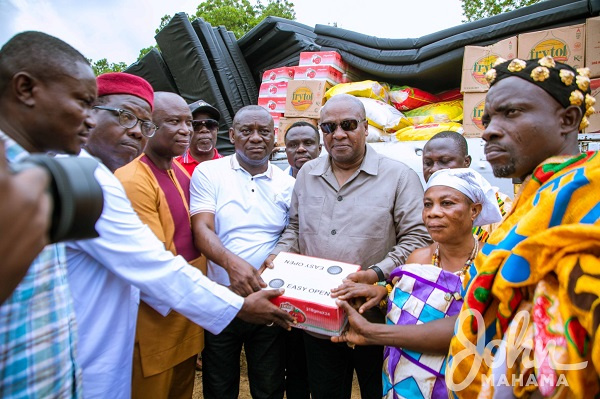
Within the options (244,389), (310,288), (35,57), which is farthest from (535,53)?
(244,389)

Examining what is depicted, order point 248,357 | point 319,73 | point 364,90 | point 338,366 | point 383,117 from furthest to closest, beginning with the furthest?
point 319,73, point 364,90, point 383,117, point 248,357, point 338,366

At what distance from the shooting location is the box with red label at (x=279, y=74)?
5.08 metres

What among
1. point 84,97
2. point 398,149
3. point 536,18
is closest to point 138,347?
point 84,97

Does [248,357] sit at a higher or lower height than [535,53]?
lower

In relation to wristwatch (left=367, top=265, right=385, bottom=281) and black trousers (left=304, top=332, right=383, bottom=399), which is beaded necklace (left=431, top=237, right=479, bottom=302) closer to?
wristwatch (left=367, top=265, right=385, bottom=281)

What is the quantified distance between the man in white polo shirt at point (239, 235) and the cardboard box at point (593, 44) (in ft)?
9.94

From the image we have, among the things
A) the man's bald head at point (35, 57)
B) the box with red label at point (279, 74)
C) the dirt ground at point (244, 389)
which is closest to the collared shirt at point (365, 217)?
the man's bald head at point (35, 57)

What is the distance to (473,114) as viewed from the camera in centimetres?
358

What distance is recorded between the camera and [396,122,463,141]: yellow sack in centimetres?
354

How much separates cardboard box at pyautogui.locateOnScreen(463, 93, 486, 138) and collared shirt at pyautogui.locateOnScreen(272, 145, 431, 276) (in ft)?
6.40

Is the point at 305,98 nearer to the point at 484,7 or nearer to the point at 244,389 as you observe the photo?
the point at 244,389

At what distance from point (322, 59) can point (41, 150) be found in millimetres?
4271

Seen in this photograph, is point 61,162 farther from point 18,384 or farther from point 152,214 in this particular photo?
point 152,214

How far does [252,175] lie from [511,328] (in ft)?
5.73
